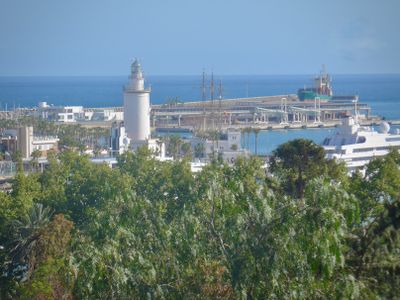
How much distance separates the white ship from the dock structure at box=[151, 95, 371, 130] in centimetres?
3187

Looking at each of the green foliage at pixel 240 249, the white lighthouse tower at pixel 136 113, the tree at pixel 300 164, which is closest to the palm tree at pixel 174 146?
the white lighthouse tower at pixel 136 113

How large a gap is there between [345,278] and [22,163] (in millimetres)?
33367

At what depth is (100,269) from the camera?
13016 millimetres

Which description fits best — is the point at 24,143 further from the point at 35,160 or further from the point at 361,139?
the point at 361,139

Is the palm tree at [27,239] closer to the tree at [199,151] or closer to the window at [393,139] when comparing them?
the window at [393,139]

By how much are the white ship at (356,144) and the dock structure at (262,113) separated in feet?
105

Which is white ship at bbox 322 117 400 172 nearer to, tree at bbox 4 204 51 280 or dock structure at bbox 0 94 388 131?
tree at bbox 4 204 51 280

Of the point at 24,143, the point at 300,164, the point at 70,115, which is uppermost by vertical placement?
the point at 300,164

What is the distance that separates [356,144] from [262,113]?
146 feet

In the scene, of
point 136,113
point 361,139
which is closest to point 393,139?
point 361,139

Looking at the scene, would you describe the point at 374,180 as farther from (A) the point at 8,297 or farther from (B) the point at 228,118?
(B) the point at 228,118

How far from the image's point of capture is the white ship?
45794 millimetres

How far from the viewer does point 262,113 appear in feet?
299

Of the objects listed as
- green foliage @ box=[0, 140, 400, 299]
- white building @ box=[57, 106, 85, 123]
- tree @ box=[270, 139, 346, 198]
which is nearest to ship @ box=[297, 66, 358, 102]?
white building @ box=[57, 106, 85, 123]
